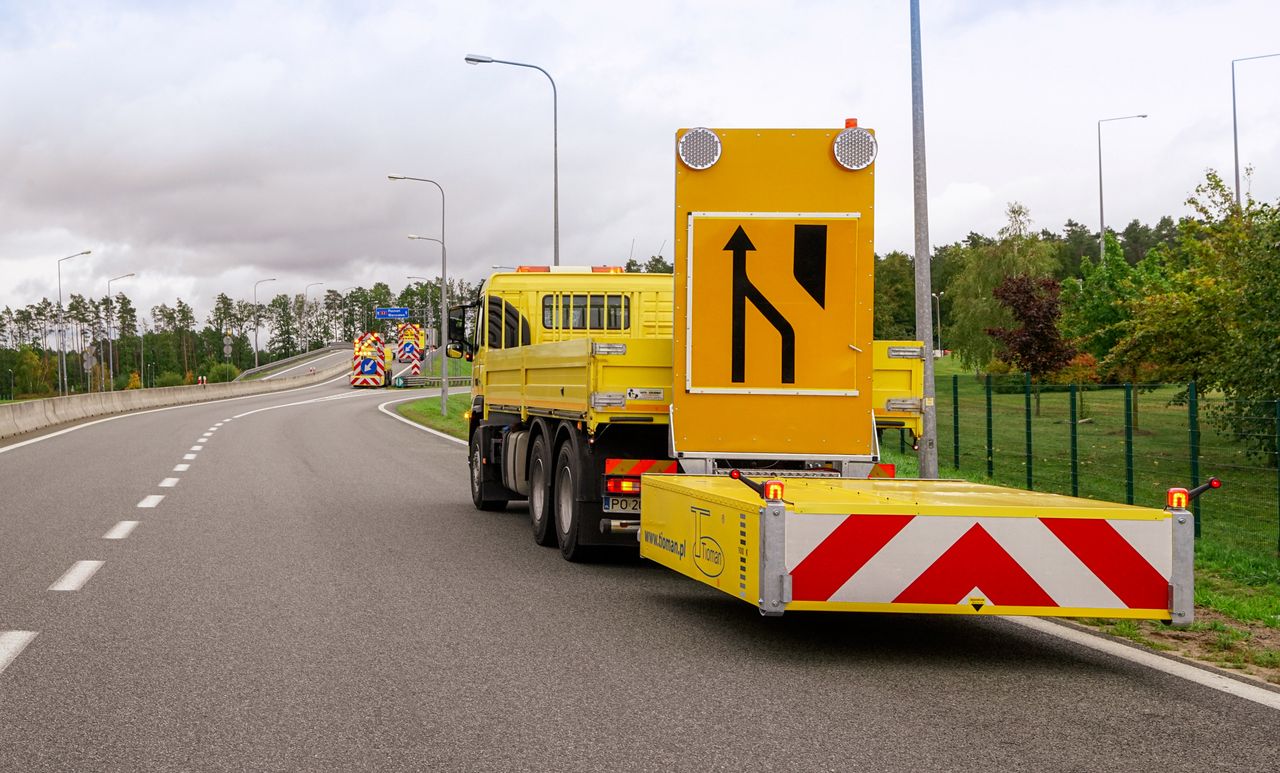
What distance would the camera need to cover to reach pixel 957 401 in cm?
1981

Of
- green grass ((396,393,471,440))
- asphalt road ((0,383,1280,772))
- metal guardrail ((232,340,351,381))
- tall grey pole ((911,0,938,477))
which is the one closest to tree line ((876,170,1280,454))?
tall grey pole ((911,0,938,477))

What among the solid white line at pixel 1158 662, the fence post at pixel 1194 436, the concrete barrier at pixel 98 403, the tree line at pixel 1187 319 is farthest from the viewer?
the concrete barrier at pixel 98 403

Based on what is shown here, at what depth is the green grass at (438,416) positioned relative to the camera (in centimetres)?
3299

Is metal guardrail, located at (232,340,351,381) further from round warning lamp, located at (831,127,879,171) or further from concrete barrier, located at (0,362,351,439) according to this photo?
round warning lamp, located at (831,127,879,171)

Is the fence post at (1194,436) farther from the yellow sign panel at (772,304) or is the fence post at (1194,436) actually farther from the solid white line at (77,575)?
the solid white line at (77,575)

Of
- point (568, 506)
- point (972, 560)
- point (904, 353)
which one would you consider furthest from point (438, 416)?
point (972, 560)

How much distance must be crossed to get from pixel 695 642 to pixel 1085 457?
14.7m

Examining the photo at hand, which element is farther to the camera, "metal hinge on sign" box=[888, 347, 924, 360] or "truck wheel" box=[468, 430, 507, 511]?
"truck wheel" box=[468, 430, 507, 511]

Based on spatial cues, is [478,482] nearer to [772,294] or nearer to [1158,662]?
[772,294]

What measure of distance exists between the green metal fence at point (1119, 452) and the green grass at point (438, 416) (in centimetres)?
1123

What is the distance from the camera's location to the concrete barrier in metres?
29.7

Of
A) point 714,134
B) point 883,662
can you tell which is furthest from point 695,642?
point 714,134

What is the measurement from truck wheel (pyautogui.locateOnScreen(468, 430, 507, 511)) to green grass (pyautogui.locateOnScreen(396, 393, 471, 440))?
42.3ft

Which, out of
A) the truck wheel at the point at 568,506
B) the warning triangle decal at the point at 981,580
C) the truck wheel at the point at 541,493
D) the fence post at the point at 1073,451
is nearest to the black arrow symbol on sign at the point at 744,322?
the truck wheel at the point at 568,506
